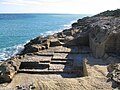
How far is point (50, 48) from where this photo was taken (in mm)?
20828

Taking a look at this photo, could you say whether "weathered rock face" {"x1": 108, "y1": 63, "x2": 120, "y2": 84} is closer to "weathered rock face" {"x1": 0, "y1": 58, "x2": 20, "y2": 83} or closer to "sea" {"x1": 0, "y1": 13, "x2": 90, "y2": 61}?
"weathered rock face" {"x1": 0, "y1": 58, "x2": 20, "y2": 83}

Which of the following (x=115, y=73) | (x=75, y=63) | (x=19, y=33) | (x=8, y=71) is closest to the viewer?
(x=115, y=73)

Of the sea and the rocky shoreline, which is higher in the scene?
the rocky shoreline

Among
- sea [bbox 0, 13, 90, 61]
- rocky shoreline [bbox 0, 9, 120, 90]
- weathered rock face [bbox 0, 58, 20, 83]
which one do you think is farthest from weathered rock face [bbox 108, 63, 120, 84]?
sea [bbox 0, 13, 90, 61]

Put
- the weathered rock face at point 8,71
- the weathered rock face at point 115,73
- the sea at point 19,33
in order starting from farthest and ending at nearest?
the sea at point 19,33 → the weathered rock face at point 8,71 → the weathered rock face at point 115,73

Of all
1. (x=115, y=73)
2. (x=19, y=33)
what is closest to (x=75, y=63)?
(x=115, y=73)

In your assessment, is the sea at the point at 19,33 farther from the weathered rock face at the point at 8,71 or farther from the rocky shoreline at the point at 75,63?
the weathered rock face at the point at 8,71

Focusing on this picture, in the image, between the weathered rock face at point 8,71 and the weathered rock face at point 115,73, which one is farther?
the weathered rock face at point 8,71

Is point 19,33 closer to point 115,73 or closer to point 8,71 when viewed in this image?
point 8,71

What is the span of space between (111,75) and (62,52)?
8120 millimetres

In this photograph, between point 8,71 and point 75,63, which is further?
point 75,63

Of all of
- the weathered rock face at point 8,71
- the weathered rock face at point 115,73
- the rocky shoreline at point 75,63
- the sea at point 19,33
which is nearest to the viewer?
the weathered rock face at point 115,73

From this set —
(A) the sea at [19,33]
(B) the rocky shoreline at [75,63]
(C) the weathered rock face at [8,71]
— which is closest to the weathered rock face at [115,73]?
(B) the rocky shoreline at [75,63]

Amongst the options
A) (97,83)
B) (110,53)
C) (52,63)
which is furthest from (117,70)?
(52,63)
